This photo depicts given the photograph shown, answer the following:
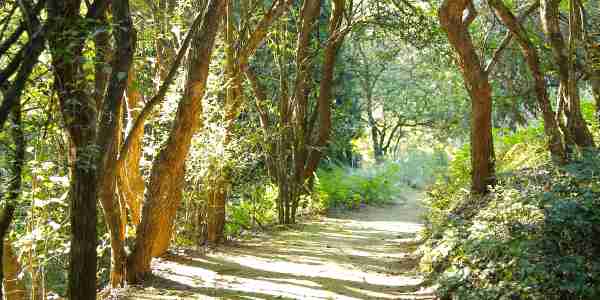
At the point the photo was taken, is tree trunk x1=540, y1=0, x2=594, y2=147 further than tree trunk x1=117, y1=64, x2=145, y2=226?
No

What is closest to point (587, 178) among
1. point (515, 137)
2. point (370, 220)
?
point (515, 137)

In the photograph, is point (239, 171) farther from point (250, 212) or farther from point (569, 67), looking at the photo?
point (569, 67)

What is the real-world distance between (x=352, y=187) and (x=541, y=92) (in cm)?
1268

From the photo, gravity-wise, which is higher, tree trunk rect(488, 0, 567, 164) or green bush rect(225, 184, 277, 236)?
tree trunk rect(488, 0, 567, 164)

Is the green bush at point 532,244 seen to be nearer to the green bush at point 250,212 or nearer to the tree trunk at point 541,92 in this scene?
the tree trunk at point 541,92

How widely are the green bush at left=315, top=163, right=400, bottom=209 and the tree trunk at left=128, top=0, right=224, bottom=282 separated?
973 centimetres

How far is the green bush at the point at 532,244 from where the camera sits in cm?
464

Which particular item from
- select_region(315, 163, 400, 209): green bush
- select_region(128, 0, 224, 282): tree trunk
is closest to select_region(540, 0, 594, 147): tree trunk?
select_region(128, 0, 224, 282): tree trunk

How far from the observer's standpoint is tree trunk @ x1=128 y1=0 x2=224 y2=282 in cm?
687

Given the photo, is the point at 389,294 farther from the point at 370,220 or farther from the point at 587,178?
the point at 370,220


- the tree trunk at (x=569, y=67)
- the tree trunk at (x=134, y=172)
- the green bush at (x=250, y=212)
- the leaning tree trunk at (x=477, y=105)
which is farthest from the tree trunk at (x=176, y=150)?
the green bush at (x=250, y=212)

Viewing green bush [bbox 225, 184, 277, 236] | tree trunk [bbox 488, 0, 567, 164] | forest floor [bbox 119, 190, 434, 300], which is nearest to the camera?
forest floor [bbox 119, 190, 434, 300]

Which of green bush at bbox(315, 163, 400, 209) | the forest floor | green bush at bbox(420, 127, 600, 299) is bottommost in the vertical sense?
the forest floor

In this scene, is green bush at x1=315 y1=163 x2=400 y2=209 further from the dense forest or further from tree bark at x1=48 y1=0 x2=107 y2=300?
tree bark at x1=48 y1=0 x2=107 y2=300
